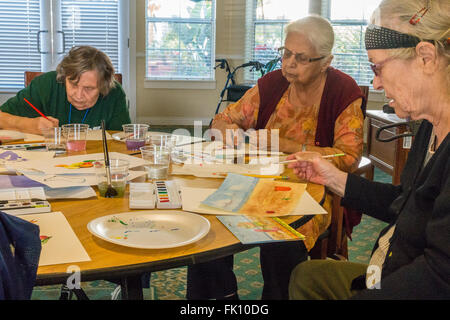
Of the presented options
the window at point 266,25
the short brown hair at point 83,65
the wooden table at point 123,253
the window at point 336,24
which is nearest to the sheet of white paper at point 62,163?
the wooden table at point 123,253

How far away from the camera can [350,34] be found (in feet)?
21.0

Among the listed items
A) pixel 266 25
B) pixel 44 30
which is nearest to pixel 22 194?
pixel 44 30

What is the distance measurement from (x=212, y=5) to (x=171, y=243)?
613 centimetres

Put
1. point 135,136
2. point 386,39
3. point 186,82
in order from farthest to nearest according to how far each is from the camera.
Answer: point 186,82
point 135,136
point 386,39

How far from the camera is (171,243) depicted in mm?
1036

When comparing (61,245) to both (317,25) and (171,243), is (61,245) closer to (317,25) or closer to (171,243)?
(171,243)

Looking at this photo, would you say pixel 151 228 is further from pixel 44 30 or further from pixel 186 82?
pixel 186 82

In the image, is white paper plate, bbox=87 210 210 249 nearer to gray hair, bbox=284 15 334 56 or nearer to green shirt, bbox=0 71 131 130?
gray hair, bbox=284 15 334 56

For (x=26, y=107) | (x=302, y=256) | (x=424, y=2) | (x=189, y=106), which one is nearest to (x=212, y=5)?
(x=189, y=106)

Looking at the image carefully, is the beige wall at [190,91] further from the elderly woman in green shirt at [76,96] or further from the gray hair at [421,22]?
the gray hair at [421,22]

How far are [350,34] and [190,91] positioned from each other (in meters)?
2.28

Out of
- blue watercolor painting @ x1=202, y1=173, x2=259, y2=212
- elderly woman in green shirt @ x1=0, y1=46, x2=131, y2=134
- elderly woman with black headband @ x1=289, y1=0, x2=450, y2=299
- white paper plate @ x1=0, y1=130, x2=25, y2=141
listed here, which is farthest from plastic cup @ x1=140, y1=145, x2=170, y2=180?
elderly woman in green shirt @ x1=0, y1=46, x2=131, y2=134

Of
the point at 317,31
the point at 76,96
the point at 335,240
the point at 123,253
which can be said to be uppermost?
the point at 317,31

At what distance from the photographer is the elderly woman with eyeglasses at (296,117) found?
72.6 inches
